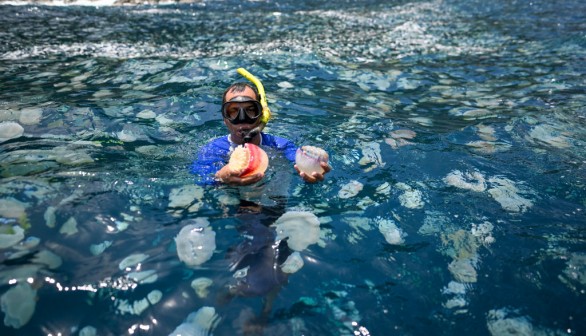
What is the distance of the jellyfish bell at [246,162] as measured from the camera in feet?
12.5

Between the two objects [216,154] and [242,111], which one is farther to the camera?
[216,154]

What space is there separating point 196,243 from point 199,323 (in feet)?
2.61

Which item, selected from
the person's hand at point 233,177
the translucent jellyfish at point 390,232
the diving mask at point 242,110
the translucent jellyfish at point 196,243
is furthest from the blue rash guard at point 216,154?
the translucent jellyfish at point 390,232

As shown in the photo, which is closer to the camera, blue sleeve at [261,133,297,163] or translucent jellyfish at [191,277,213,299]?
translucent jellyfish at [191,277,213,299]

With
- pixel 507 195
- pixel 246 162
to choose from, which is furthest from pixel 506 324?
pixel 246 162

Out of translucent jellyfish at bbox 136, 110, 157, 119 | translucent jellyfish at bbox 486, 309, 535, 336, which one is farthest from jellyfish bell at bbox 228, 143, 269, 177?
translucent jellyfish at bbox 136, 110, 157, 119

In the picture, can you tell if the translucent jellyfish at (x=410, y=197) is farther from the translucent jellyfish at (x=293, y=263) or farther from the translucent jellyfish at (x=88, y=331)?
the translucent jellyfish at (x=88, y=331)

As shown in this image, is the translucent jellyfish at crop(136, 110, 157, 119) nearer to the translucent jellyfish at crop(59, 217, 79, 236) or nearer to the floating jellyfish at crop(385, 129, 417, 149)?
the translucent jellyfish at crop(59, 217, 79, 236)

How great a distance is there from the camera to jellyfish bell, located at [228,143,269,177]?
380cm

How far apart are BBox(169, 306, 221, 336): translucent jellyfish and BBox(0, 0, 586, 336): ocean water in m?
0.01

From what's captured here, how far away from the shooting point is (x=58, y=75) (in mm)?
8367

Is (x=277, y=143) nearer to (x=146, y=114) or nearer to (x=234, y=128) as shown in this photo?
(x=234, y=128)

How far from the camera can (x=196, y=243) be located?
11.8 ft

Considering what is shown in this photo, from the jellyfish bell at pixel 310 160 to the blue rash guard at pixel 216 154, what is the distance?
35.1 inches
